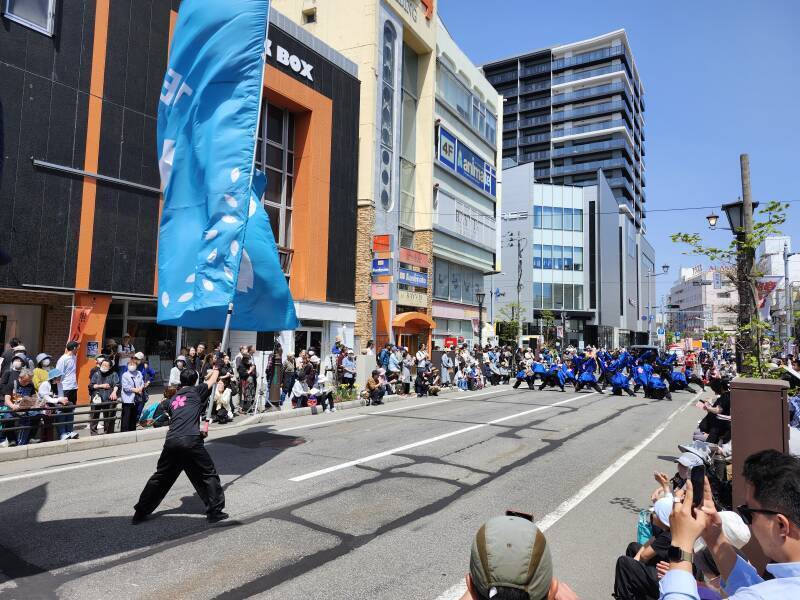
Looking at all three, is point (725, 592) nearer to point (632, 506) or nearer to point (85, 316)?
point (632, 506)

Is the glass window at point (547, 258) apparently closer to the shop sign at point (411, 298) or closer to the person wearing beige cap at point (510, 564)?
the shop sign at point (411, 298)

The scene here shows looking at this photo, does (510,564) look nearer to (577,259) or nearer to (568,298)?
(568,298)

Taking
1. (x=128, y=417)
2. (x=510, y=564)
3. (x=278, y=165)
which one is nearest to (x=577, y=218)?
(x=278, y=165)

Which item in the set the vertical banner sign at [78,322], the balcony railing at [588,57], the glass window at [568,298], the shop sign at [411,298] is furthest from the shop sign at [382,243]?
the balcony railing at [588,57]

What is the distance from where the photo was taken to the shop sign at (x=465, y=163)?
3262 cm

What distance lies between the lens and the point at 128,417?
10867 millimetres

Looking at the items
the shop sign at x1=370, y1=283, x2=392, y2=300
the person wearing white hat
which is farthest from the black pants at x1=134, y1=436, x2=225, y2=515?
the shop sign at x1=370, y1=283, x2=392, y2=300

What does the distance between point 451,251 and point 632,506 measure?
27237 mm

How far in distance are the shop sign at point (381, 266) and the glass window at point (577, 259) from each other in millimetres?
42468

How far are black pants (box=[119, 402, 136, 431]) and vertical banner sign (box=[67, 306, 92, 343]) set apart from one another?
4339 millimetres

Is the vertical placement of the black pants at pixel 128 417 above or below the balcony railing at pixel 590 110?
below

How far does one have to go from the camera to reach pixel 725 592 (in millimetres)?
2615

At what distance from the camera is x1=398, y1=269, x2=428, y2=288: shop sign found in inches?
1106

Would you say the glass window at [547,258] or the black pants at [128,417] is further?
the glass window at [547,258]
